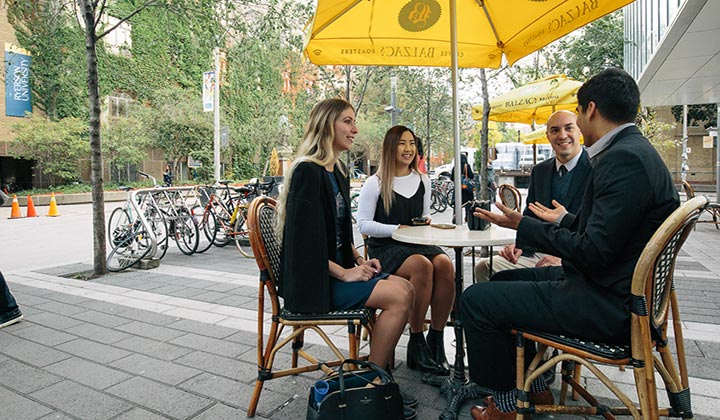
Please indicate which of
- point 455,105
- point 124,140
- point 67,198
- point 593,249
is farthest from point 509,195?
point 124,140

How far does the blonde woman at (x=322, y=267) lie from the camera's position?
2.33 metres

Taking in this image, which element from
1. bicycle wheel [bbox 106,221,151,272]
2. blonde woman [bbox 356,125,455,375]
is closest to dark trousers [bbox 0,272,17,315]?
bicycle wheel [bbox 106,221,151,272]

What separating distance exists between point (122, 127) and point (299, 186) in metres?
24.9

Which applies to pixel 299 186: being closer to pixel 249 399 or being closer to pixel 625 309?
pixel 249 399

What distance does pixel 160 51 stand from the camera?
28969 mm

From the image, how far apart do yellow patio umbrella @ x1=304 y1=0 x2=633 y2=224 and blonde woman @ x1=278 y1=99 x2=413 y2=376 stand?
3.57ft

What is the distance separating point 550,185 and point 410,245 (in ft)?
3.69

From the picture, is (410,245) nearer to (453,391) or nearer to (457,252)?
(457,252)

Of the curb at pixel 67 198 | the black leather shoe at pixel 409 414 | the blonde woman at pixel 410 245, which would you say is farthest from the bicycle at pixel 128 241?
the curb at pixel 67 198

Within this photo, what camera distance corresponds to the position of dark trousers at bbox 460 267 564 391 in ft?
6.38

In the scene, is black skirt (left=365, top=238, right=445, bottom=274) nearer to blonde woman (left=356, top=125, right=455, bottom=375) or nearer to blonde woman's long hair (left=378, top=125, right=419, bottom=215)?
blonde woman (left=356, top=125, right=455, bottom=375)

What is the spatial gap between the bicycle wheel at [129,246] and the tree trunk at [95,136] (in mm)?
398

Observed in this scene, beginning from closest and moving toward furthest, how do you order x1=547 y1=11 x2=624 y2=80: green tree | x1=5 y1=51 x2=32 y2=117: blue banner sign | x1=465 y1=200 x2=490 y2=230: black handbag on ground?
1. x1=465 y1=200 x2=490 y2=230: black handbag on ground
2. x1=547 y1=11 x2=624 y2=80: green tree
3. x1=5 y1=51 x2=32 y2=117: blue banner sign

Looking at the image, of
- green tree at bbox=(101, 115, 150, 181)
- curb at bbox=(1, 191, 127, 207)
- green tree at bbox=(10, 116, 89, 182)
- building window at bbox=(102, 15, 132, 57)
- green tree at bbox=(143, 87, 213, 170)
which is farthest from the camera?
building window at bbox=(102, 15, 132, 57)
